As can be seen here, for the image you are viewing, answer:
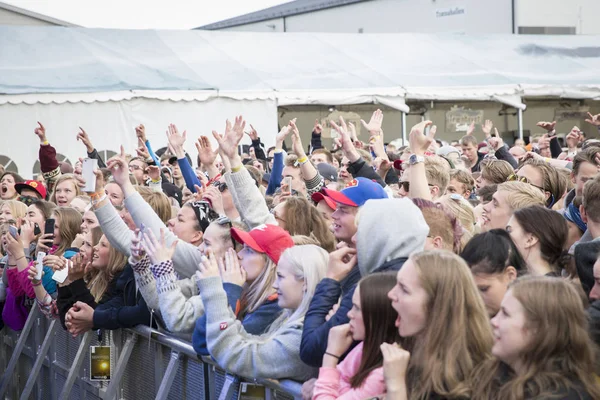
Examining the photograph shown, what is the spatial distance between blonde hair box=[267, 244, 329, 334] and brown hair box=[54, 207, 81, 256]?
3.43 m

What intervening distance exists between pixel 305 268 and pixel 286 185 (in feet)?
12.7

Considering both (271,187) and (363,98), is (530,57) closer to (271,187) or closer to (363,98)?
(363,98)

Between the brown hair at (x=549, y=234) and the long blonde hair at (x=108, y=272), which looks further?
the long blonde hair at (x=108, y=272)

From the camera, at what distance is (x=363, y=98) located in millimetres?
20484

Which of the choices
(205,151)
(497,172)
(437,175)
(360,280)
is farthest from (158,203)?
(360,280)

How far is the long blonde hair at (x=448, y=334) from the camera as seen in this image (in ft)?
9.96

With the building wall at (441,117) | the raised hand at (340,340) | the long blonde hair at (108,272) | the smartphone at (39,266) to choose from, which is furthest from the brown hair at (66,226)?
the building wall at (441,117)

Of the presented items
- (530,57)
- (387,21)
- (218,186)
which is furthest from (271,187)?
(387,21)

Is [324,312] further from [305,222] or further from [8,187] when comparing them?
[8,187]

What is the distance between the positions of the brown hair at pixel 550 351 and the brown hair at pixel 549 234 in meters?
1.32

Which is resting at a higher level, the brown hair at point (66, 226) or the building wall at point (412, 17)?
the building wall at point (412, 17)

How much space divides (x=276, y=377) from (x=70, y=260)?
2676mm

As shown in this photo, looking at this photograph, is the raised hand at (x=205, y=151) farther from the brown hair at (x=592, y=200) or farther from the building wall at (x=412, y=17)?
the building wall at (x=412, y=17)

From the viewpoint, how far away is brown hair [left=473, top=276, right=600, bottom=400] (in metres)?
2.83
